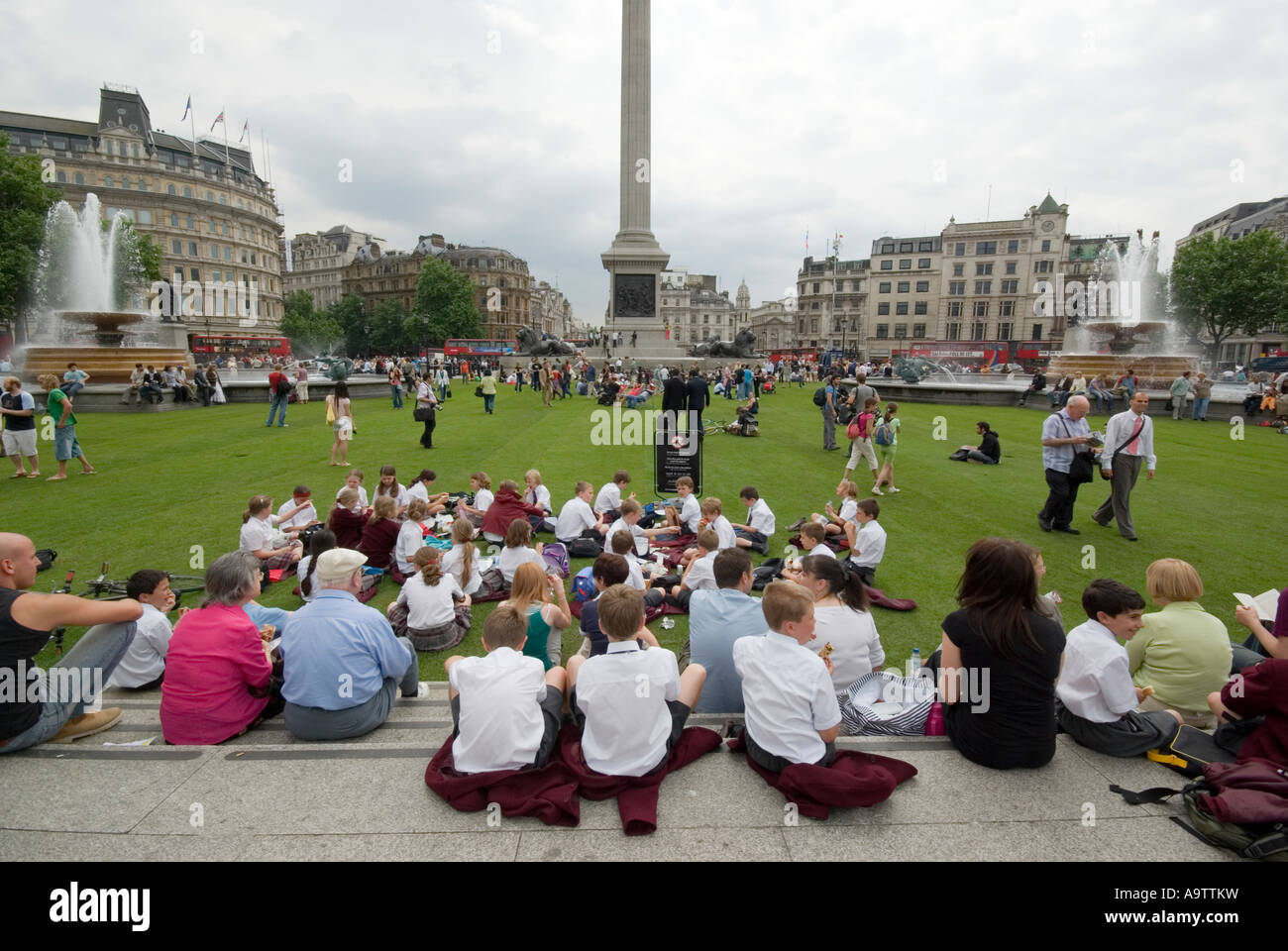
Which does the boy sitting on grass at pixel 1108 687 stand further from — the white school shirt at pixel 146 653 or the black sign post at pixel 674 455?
the black sign post at pixel 674 455

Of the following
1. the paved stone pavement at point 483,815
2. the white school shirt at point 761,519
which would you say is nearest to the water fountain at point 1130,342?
the white school shirt at point 761,519

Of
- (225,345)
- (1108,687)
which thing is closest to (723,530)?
(1108,687)

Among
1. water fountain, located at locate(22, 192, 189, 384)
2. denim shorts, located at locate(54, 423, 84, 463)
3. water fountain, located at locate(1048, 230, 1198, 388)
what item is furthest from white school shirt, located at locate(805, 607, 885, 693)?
water fountain, located at locate(22, 192, 189, 384)

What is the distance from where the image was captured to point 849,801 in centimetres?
358

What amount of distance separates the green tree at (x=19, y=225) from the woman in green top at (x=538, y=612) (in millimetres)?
52131

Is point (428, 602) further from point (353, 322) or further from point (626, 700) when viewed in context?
point (353, 322)

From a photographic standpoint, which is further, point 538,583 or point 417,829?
point 538,583

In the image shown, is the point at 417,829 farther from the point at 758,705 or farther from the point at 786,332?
the point at 786,332

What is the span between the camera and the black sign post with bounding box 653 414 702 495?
41.1 ft

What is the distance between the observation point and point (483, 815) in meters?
3.65

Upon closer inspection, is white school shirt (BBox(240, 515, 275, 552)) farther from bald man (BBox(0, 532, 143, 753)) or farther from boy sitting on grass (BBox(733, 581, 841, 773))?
boy sitting on grass (BBox(733, 581, 841, 773))

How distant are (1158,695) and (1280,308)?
7326cm

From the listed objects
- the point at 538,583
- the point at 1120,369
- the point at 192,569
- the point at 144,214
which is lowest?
the point at 192,569
